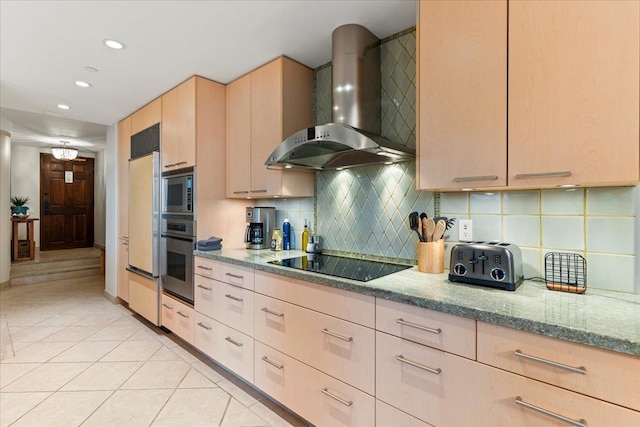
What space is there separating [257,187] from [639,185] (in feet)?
7.03

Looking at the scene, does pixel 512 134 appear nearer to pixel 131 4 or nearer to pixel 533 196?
pixel 533 196

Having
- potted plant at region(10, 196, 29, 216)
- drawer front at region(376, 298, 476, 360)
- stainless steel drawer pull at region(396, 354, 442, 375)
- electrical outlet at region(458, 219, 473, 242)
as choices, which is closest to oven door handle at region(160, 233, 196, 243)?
drawer front at region(376, 298, 476, 360)

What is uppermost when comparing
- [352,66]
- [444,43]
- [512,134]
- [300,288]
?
[352,66]

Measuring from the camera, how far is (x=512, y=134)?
1.24m

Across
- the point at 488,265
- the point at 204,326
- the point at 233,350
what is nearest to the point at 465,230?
the point at 488,265

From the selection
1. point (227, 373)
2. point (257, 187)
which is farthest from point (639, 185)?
point (227, 373)

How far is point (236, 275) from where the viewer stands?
2.04m

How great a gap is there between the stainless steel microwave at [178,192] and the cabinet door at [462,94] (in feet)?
6.25

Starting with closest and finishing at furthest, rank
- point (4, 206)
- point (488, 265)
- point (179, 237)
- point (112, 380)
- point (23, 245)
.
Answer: point (488, 265)
point (112, 380)
point (179, 237)
point (4, 206)
point (23, 245)

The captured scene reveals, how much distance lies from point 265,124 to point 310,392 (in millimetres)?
1822

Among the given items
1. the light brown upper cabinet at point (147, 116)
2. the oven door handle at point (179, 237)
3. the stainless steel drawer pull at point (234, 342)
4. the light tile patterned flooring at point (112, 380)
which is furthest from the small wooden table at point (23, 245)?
the stainless steel drawer pull at point (234, 342)

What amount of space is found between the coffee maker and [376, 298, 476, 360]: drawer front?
1.46m

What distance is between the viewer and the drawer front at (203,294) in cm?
227

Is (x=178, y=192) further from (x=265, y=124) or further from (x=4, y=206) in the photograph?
(x=4, y=206)
